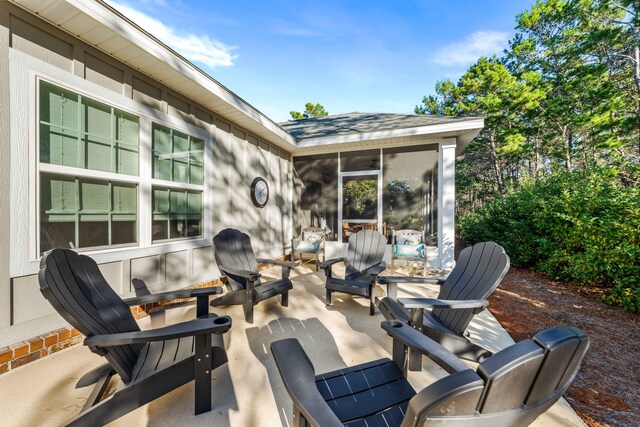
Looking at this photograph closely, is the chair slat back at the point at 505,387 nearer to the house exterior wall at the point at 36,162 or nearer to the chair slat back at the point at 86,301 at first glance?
the chair slat back at the point at 86,301

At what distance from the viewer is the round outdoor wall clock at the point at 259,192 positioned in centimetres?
516

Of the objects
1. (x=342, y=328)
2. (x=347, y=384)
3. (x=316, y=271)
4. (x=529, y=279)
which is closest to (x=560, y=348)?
(x=347, y=384)

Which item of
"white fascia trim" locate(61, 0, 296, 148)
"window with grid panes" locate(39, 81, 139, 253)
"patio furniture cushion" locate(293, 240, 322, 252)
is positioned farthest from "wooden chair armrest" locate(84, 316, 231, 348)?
"patio furniture cushion" locate(293, 240, 322, 252)

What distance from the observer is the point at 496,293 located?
4164 mm

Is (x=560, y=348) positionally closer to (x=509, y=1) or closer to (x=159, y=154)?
(x=159, y=154)

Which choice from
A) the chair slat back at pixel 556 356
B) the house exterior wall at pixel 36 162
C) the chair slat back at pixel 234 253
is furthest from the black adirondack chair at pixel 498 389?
the house exterior wall at pixel 36 162

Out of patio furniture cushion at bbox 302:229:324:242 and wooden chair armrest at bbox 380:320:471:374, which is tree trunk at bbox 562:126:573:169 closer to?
patio furniture cushion at bbox 302:229:324:242

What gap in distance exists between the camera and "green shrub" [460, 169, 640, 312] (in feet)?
11.3

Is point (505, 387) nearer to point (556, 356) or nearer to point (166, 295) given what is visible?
point (556, 356)

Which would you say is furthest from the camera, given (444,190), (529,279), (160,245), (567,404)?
(444,190)

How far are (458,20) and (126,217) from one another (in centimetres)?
1124

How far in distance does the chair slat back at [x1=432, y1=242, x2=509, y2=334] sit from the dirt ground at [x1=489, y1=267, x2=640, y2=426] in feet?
2.67

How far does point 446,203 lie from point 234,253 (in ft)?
14.3

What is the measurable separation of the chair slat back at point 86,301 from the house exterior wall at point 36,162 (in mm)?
903
